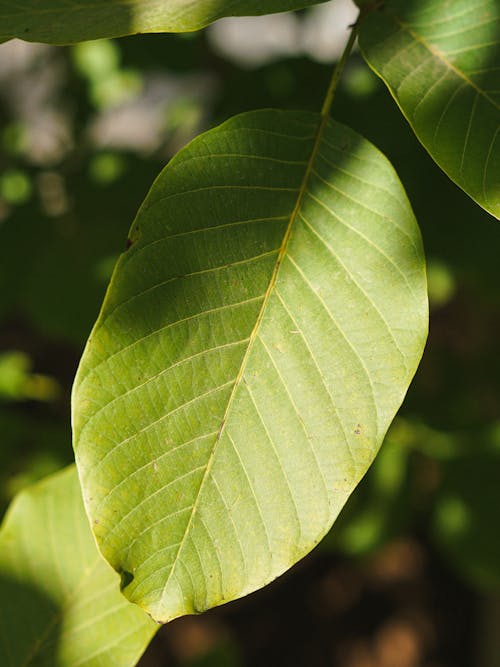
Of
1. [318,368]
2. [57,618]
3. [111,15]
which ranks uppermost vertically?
[111,15]

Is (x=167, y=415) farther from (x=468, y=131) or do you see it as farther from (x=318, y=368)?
(x=468, y=131)

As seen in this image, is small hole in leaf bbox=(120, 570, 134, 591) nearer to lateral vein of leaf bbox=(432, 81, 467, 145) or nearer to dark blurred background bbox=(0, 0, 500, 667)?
lateral vein of leaf bbox=(432, 81, 467, 145)

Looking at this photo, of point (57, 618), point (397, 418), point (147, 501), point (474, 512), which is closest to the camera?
point (147, 501)

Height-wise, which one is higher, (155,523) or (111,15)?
(111,15)

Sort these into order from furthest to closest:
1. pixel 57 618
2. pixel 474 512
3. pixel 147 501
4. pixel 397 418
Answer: pixel 474 512 < pixel 397 418 < pixel 57 618 < pixel 147 501

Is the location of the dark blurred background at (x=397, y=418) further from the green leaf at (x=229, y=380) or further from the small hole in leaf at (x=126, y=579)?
the small hole in leaf at (x=126, y=579)

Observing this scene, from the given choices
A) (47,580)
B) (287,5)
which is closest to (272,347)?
(287,5)

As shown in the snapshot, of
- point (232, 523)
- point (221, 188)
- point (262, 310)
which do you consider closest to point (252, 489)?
point (232, 523)
